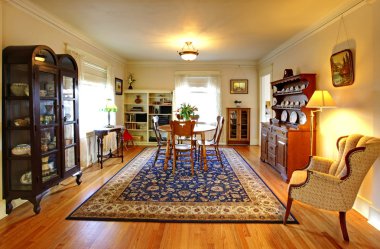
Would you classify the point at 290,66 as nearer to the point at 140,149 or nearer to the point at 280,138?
the point at 280,138

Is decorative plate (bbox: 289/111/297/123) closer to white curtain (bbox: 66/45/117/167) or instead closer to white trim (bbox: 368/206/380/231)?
white trim (bbox: 368/206/380/231)

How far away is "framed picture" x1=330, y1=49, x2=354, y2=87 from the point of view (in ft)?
9.73

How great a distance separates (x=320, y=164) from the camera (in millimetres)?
2867

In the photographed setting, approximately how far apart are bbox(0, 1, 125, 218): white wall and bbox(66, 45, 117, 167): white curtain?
0.64ft

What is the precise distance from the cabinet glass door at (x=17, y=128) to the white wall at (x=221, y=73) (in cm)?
476

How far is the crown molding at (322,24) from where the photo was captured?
2.93 m

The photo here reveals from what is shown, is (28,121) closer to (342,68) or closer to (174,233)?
(174,233)

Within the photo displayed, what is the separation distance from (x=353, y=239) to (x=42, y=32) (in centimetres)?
441

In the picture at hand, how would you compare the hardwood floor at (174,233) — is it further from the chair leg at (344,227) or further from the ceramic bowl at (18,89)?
the ceramic bowl at (18,89)

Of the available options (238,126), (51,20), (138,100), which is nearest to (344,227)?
(51,20)

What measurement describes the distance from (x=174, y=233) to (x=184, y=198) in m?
0.86

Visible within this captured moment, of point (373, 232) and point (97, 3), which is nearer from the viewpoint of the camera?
point (373, 232)

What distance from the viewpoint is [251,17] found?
3566 mm

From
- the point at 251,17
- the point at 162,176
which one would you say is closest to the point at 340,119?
the point at 251,17
